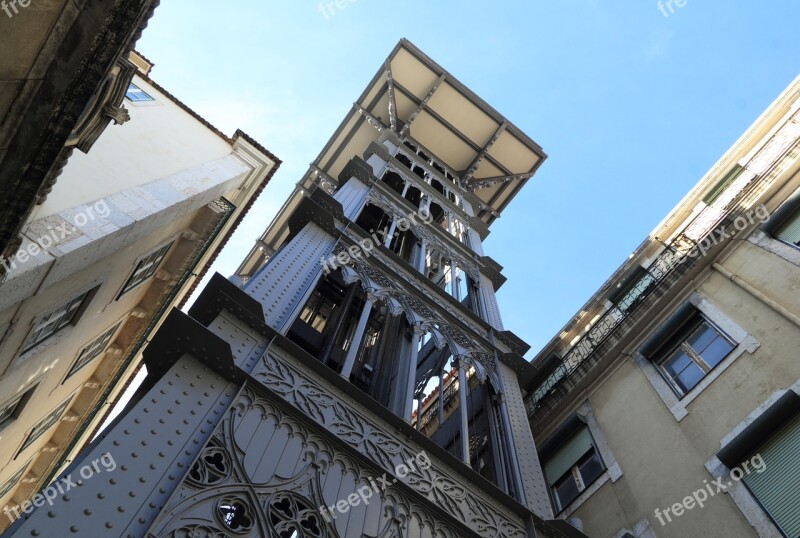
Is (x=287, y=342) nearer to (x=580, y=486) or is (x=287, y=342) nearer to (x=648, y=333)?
(x=580, y=486)

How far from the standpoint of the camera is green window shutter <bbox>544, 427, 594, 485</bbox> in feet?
39.6

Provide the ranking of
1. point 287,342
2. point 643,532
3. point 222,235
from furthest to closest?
point 222,235
point 643,532
point 287,342

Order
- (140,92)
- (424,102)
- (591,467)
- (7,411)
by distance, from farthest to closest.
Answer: (424,102)
(140,92)
(7,411)
(591,467)

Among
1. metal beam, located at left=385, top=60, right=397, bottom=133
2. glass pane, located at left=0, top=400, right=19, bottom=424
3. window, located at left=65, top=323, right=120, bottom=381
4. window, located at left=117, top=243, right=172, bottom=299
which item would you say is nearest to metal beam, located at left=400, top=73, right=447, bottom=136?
metal beam, located at left=385, top=60, right=397, bottom=133

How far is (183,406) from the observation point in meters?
5.43

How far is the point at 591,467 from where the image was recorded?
11570 mm

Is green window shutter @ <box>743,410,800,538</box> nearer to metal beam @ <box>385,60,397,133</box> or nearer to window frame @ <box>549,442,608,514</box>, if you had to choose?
window frame @ <box>549,442,608,514</box>

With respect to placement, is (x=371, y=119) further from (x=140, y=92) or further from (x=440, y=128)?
(x=140, y=92)

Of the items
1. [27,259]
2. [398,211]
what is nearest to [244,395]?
[27,259]

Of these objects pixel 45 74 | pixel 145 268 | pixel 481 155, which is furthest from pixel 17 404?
pixel 481 155

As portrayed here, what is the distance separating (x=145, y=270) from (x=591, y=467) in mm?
11834

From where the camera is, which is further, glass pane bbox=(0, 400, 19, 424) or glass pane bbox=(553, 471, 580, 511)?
glass pane bbox=(0, 400, 19, 424)

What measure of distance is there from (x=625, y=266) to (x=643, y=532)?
8016 mm

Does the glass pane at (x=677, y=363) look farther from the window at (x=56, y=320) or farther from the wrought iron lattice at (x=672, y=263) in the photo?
the window at (x=56, y=320)
